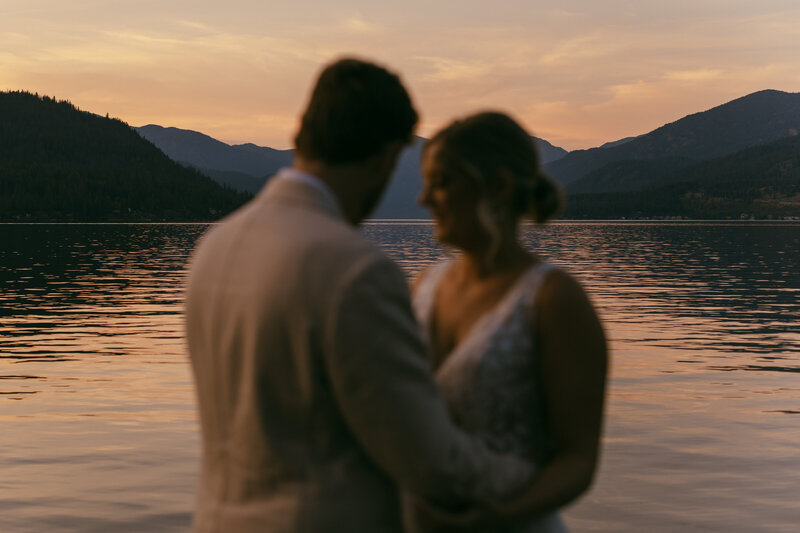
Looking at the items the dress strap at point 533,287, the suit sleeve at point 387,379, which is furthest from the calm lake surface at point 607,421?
the suit sleeve at point 387,379

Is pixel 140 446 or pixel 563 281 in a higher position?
pixel 563 281

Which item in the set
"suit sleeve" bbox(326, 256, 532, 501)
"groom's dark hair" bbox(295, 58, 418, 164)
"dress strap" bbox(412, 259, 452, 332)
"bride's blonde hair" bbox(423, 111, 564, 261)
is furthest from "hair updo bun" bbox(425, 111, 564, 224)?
"suit sleeve" bbox(326, 256, 532, 501)

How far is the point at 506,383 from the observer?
2758 mm

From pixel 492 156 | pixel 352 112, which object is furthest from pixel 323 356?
pixel 492 156

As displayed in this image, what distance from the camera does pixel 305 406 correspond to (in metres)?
2.24

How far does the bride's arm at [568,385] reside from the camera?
2662mm

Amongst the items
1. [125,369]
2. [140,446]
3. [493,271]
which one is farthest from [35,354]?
[493,271]

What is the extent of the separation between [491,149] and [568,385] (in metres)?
0.74

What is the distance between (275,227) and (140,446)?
45.8 feet

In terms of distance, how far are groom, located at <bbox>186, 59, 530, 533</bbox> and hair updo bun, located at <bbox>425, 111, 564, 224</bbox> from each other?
25cm

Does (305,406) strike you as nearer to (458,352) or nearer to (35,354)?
(458,352)

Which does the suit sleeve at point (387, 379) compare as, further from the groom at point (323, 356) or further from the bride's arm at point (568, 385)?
the bride's arm at point (568, 385)

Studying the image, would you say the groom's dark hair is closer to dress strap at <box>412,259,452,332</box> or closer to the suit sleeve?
the suit sleeve

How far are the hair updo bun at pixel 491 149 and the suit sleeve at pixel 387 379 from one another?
71 centimetres
